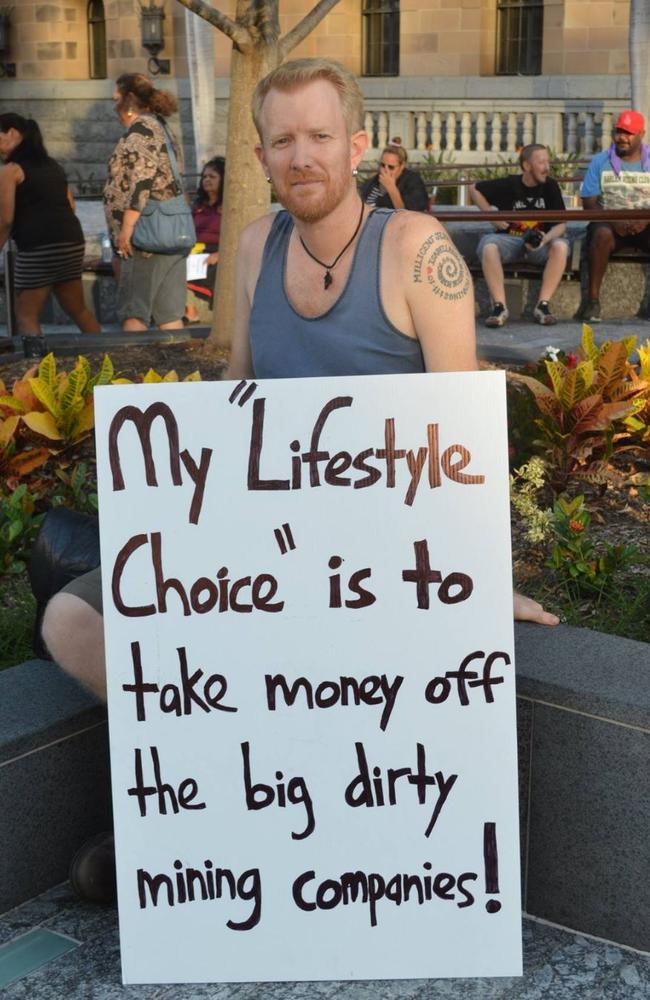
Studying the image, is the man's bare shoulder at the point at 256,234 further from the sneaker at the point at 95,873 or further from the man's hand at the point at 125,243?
the man's hand at the point at 125,243

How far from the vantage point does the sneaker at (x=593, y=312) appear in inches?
402

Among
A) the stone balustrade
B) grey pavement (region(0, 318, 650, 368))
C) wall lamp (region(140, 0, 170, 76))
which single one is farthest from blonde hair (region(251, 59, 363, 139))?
wall lamp (region(140, 0, 170, 76))

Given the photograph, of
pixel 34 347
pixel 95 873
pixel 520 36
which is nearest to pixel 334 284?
pixel 95 873

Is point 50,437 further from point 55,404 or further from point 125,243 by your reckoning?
point 125,243

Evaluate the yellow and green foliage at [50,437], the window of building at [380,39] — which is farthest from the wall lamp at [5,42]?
the yellow and green foliage at [50,437]

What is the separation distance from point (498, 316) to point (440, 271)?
7124 millimetres

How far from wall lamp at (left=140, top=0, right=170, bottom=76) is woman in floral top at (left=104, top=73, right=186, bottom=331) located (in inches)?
744

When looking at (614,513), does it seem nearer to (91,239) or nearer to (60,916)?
(60,916)

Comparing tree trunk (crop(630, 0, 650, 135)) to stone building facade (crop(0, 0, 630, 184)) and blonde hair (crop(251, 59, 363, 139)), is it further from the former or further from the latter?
blonde hair (crop(251, 59, 363, 139))

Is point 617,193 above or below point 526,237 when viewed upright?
above

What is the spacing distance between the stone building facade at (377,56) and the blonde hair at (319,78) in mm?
21334

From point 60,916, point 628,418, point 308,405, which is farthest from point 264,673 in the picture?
point 628,418

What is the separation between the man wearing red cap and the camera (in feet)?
33.0

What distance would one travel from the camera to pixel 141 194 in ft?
25.5
